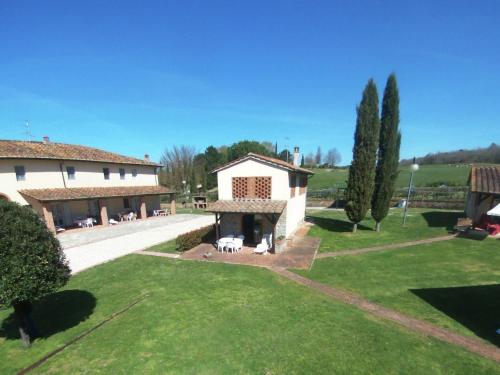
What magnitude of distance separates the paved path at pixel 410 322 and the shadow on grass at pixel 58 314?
345 inches

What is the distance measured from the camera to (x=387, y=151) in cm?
1888

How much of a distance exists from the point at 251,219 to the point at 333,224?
971 centimetres

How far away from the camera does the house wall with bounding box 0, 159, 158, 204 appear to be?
19.7 meters

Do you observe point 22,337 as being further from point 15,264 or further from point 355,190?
point 355,190

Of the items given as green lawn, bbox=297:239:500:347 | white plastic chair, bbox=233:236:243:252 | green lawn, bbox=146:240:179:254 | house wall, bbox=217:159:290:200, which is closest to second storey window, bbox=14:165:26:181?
green lawn, bbox=146:240:179:254

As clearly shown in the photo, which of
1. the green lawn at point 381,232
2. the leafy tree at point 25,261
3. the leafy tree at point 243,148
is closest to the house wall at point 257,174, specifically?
the green lawn at point 381,232

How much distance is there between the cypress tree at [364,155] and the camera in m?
17.9

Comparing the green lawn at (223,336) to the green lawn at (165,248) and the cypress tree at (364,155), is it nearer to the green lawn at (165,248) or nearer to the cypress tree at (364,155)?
the green lawn at (165,248)

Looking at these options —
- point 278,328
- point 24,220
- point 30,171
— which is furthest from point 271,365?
point 30,171

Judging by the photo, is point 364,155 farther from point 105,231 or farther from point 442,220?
point 105,231

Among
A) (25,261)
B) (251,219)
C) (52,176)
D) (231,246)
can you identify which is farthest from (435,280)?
(52,176)

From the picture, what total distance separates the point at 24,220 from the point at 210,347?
247 inches

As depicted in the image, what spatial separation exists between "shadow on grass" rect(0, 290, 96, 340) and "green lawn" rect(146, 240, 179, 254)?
227 inches

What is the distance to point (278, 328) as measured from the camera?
754 cm
